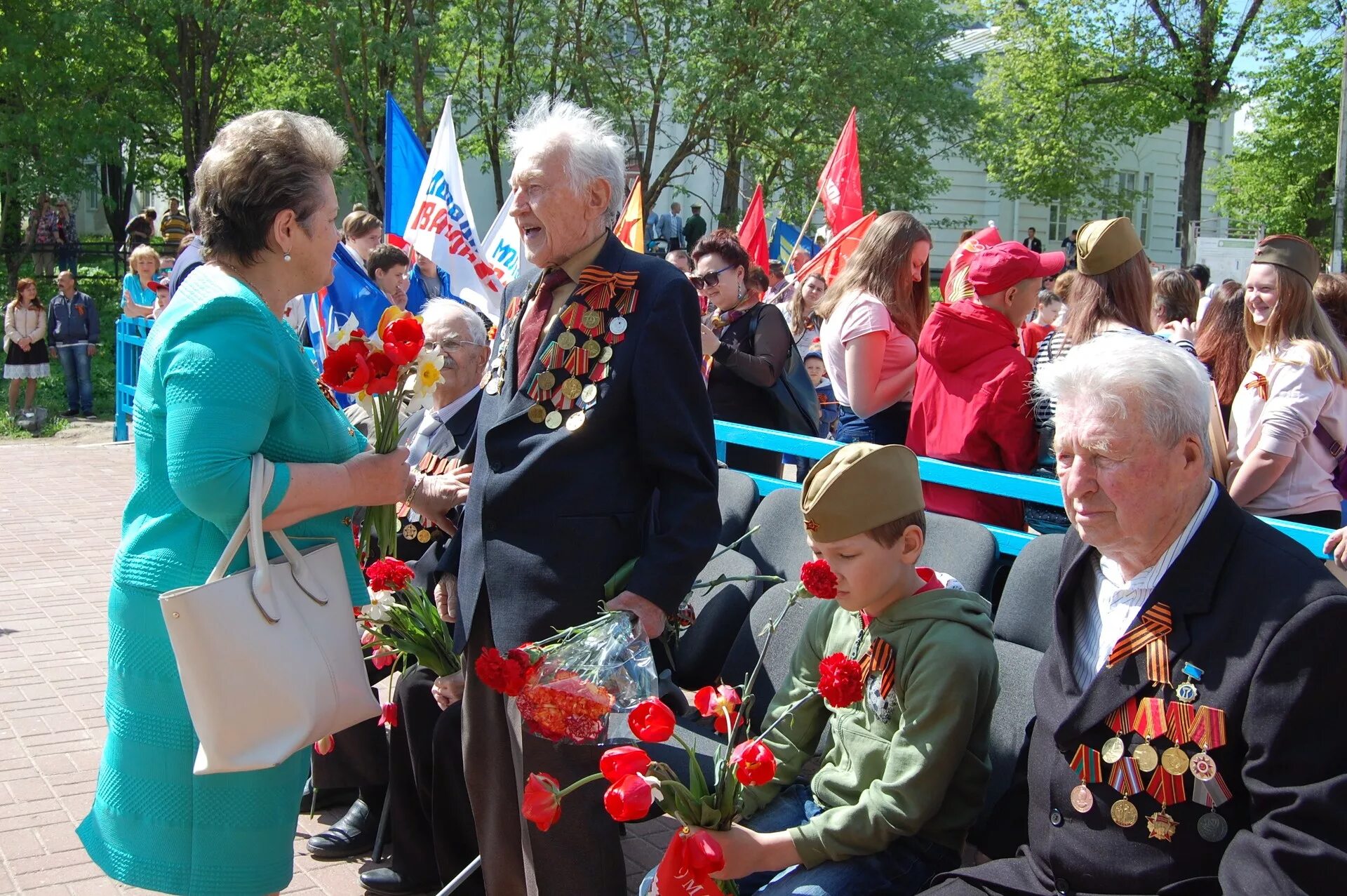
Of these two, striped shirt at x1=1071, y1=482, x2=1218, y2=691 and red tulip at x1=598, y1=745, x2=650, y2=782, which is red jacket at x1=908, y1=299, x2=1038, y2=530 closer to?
striped shirt at x1=1071, y1=482, x2=1218, y2=691

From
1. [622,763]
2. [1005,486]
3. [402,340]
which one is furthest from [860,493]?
[1005,486]

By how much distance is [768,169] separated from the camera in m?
23.8

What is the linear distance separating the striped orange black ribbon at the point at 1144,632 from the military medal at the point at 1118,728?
0.08m

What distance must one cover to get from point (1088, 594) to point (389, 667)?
273 centimetres

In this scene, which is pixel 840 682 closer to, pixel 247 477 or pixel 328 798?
pixel 247 477

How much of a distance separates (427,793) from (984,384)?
2.24 m

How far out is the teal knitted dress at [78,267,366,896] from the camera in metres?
2.43

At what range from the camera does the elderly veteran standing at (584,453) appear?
270 cm

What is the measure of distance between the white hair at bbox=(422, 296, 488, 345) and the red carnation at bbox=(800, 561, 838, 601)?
1.86 metres

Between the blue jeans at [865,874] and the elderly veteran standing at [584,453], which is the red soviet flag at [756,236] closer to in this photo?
the elderly veteran standing at [584,453]

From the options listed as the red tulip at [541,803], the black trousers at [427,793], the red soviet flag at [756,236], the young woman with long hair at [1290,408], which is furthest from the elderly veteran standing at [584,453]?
the red soviet flag at [756,236]

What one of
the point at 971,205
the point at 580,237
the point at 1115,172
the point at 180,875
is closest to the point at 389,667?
the point at 180,875

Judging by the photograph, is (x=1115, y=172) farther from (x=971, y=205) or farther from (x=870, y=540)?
(x=870, y=540)

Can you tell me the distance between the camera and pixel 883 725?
262 cm
